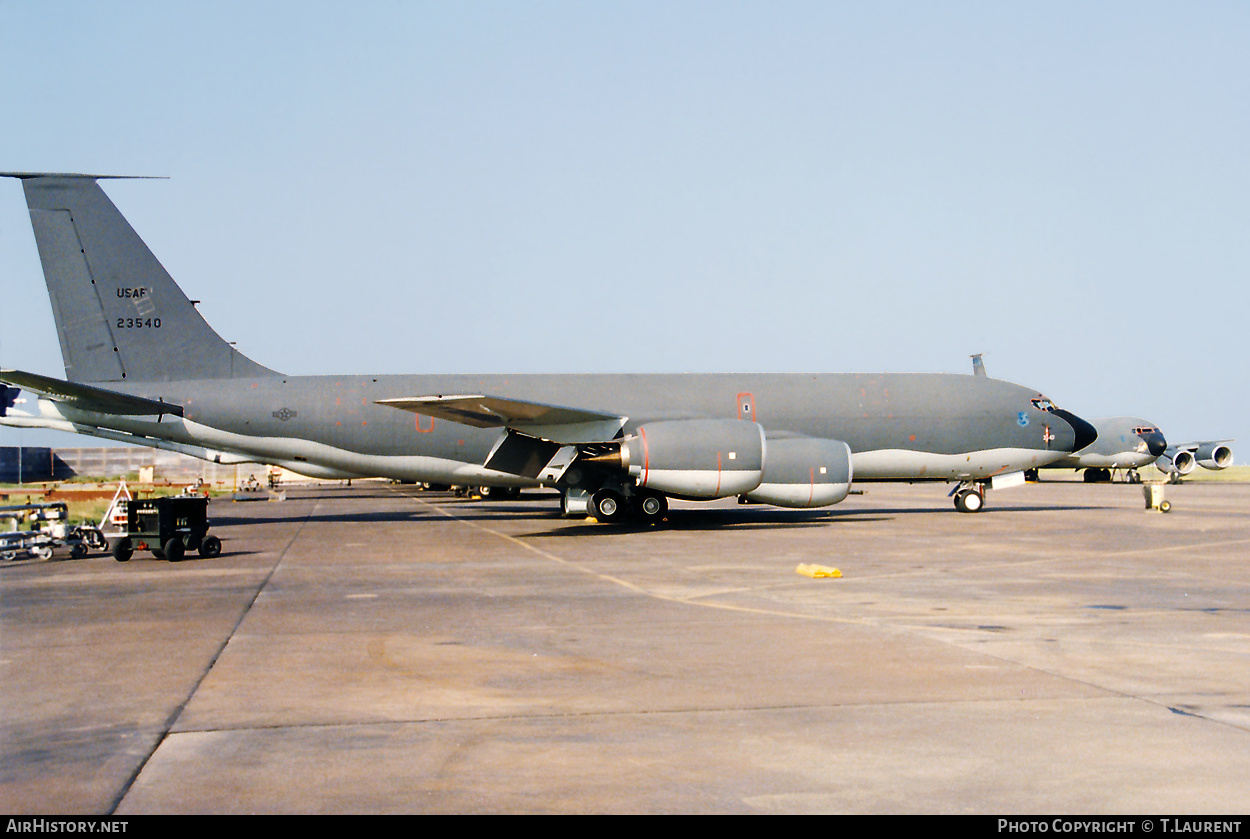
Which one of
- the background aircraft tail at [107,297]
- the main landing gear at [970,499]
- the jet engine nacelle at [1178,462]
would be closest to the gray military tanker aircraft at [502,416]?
the background aircraft tail at [107,297]

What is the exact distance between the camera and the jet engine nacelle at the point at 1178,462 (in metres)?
55.4

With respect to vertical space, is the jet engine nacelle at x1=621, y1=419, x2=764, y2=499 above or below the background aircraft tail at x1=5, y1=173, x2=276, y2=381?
below

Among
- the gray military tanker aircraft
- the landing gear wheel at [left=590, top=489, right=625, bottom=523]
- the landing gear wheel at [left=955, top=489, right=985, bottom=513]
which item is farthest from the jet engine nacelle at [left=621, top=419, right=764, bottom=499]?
the landing gear wheel at [left=955, top=489, right=985, bottom=513]

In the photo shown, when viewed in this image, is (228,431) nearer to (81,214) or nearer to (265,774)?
(81,214)

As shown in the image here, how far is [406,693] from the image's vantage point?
739 centimetres

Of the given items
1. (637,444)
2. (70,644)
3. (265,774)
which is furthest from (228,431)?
(265,774)

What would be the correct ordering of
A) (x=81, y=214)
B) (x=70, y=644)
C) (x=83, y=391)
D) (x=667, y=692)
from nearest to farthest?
1. (x=667, y=692)
2. (x=70, y=644)
3. (x=83, y=391)
4. (x=81, y=214)

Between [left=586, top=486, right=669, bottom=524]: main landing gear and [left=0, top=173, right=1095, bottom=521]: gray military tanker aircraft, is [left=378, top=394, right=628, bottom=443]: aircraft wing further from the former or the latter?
[left=586, top=486, right=669, bottom=524]: main landing gear

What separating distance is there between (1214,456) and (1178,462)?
3.78 m

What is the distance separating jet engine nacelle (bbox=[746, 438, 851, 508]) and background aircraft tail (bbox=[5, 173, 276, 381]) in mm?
14336

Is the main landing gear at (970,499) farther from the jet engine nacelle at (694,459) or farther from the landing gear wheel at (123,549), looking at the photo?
the landing gear wheel at (123,549)

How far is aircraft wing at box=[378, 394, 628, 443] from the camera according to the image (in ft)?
75.2

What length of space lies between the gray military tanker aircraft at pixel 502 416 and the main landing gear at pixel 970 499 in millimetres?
1197
